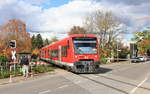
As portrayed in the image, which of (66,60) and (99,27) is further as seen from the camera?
(99,27)

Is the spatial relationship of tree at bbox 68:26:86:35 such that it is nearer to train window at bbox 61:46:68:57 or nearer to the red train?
train window at bbox 61:46:68:57

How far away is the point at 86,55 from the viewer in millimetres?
21281

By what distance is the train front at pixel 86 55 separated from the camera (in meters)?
20.9

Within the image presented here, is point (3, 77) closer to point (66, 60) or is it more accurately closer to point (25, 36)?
point (66, 60)

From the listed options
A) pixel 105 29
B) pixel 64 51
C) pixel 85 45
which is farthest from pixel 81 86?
pixel 105 29

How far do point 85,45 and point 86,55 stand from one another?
3.29 feet

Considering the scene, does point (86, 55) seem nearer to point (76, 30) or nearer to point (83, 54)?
point (83, 54)

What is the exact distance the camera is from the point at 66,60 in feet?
76.7

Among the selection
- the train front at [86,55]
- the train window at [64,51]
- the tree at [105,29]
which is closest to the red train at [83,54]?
the train front at [86,55]

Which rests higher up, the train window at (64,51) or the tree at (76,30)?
the tree at (76,30)

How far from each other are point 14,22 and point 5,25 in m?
1.79

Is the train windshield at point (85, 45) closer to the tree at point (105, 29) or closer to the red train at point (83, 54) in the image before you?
the red train at point (83, 54)

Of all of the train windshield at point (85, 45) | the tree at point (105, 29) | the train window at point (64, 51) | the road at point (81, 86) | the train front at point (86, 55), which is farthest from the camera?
the tree at point (105, 29)

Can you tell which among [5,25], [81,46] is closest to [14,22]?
[5,25]
